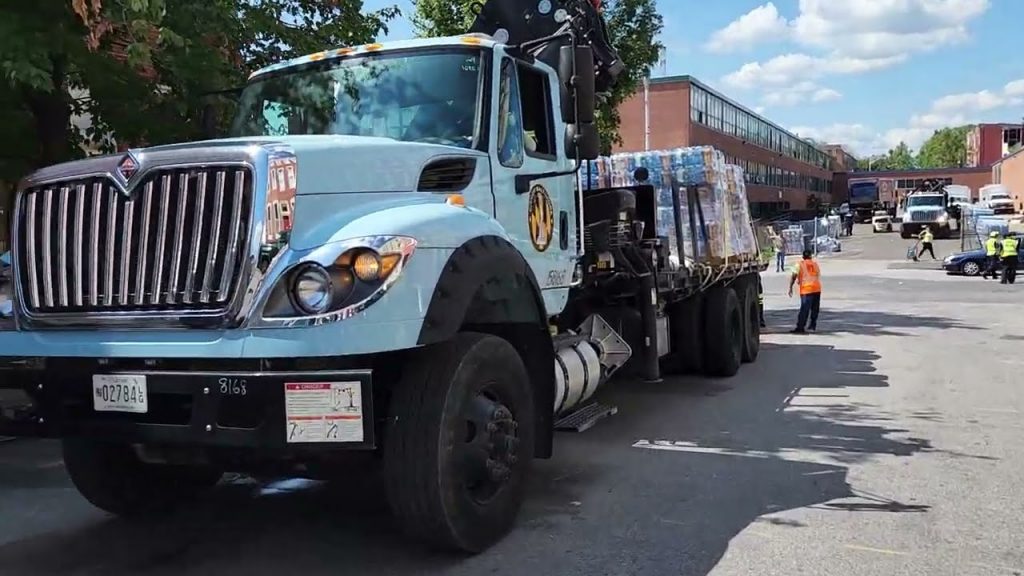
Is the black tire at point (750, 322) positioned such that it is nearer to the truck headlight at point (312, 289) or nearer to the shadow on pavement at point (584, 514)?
the shadow on pavement at point (584, 514)

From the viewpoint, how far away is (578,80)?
5.73m

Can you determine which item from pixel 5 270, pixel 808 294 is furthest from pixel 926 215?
pixel 5 270

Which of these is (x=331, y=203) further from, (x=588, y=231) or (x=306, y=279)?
(x=588, y=231)

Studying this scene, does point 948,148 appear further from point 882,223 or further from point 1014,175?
point 882,223

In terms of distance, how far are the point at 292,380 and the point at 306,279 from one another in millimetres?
438

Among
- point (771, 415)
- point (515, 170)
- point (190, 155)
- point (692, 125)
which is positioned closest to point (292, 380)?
point (190, 155)

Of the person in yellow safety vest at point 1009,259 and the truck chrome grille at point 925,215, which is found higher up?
the truck chrome grille at point 925,215

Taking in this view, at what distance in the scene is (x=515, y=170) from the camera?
18.9 feet

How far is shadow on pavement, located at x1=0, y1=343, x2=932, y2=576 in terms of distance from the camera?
15.6 ft

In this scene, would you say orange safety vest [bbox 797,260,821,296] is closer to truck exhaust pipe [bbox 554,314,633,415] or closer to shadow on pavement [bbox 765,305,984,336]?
shadow on pavement [bbox 765,305,984,336]

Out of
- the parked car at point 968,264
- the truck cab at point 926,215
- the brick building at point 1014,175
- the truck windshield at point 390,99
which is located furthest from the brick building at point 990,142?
the truck windshield at point 390,99

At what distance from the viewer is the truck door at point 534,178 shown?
5.67 metres

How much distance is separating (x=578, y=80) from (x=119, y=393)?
318 centimetres

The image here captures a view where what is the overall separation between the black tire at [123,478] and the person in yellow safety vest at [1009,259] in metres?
27.3
